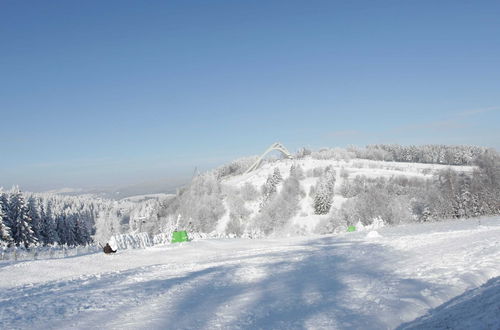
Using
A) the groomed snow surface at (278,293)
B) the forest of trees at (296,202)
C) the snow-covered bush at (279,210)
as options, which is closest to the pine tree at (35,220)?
the forest of trees at (296,202)

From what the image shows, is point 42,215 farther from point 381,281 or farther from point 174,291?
point 381,281

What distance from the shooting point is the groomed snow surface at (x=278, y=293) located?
754 centimetres

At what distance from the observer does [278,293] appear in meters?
10.2

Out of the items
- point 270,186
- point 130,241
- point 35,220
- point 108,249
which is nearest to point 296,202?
point 270,186

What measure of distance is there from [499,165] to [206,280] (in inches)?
2745

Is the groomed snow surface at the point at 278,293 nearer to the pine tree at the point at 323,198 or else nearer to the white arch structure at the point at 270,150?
the pine tree at the point at 323,198

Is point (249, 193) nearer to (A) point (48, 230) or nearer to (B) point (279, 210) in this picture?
(B) point (279, 210)

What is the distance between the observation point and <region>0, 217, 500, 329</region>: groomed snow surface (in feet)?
24.7

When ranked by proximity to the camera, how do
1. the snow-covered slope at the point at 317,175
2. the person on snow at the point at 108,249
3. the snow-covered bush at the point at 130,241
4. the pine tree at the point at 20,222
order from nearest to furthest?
the person on snow at the point at 108,249, the snow-covered bush at the point at 130,241, the pine tree at the point at 20,222, the snow-covered slope at the point at 317,175

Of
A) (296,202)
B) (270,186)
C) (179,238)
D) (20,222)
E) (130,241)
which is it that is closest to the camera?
(130,241)

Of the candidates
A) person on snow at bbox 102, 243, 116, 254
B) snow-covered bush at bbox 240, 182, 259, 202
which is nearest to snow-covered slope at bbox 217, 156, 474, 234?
snow-covered bush at bbox 240, 182, 259, 202

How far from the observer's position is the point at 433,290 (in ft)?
29.5

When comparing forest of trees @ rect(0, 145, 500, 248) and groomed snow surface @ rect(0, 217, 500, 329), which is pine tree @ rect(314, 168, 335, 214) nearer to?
forest of trees @ rect(0, 145, 500, 248)

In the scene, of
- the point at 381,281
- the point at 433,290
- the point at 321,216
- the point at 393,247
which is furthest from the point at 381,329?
the point at 321,216
